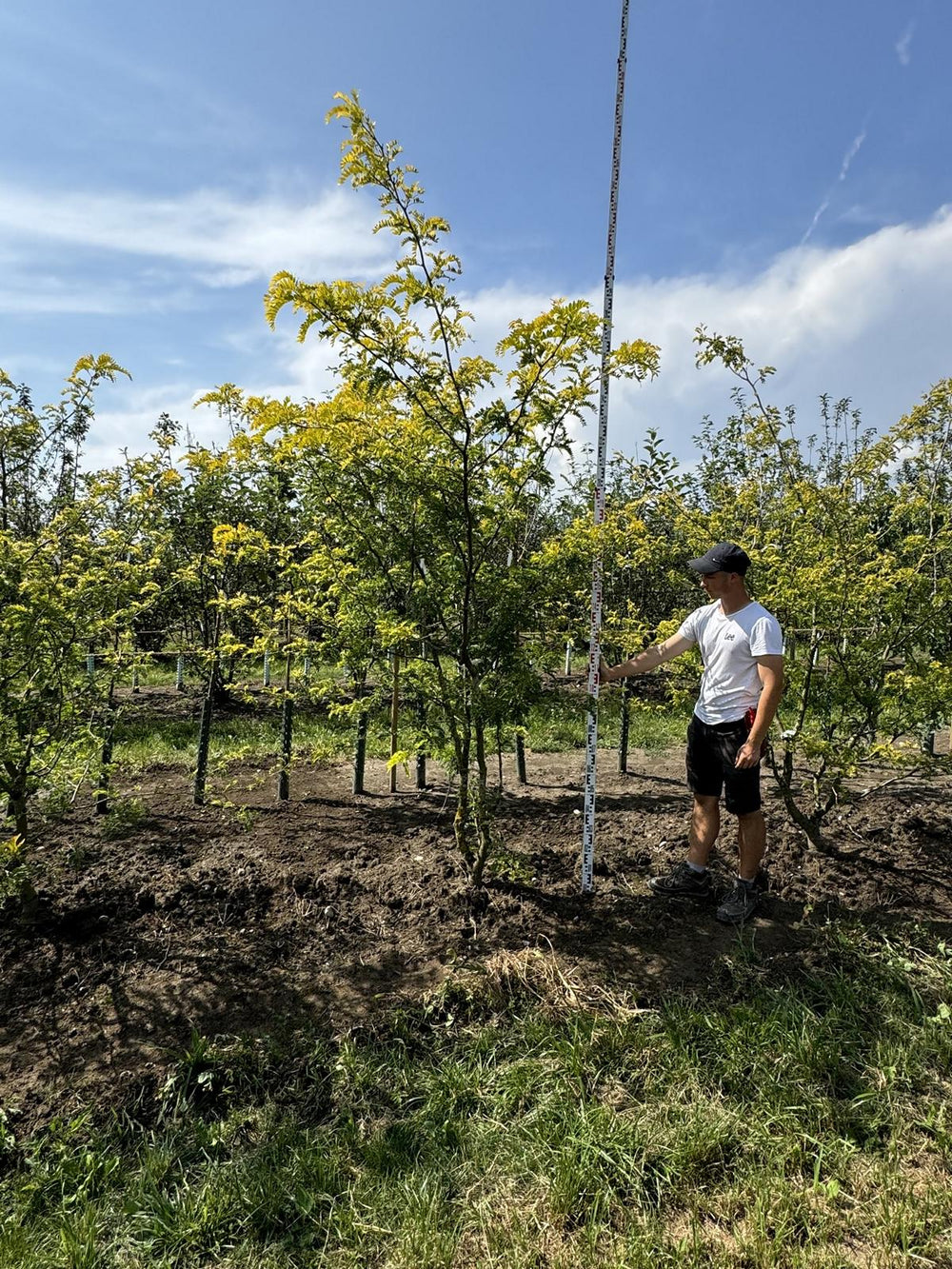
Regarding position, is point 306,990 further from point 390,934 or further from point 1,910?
point 1,910

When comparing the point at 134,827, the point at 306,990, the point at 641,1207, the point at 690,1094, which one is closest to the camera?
the point at 641,1207

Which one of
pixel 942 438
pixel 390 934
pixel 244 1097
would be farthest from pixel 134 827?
pixel 942 438

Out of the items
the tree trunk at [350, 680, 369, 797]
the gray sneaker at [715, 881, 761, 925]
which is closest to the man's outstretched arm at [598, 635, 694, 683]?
the gray sneaker at [715, 881, 761, 925]

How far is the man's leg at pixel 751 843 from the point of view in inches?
135

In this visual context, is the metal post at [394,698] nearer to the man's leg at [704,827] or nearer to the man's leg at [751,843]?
the man's leg at [704,827]

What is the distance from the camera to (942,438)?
4520 millimetres

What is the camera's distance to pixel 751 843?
11.2ft

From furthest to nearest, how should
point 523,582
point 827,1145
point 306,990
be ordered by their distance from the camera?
point 523,582 < point 306,990 < point 827,1145

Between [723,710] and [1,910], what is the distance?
12.4 feet

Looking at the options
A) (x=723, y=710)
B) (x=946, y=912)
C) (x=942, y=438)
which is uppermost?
(x=942, y=438)

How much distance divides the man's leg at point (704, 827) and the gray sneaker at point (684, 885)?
0.06 metres

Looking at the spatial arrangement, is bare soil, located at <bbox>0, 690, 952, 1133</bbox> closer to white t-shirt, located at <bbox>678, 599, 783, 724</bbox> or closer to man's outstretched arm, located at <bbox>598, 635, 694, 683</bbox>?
white t-shirt, located at <bbox>678, 599, 783, 724</bbox>

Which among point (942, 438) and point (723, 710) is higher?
point (942, 438)

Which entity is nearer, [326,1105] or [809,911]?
[326,1105]
